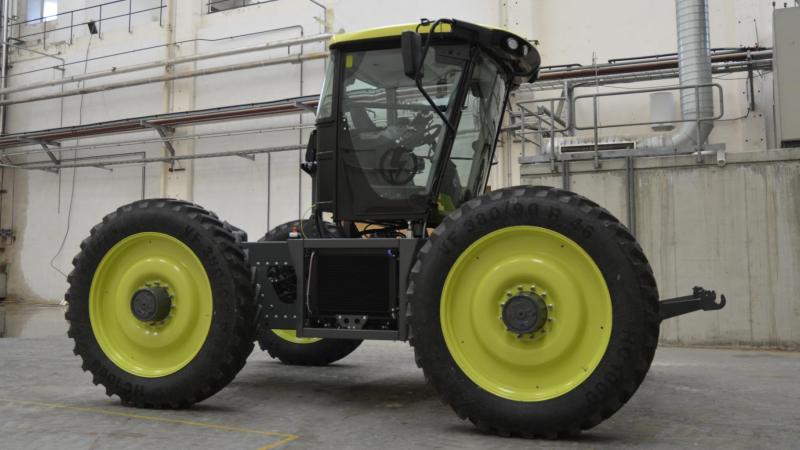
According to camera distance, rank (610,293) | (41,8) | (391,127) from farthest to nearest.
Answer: (41,8), (391,127), (610,293)

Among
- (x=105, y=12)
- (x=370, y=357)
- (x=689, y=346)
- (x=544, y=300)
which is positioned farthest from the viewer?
(x=105, y=12)

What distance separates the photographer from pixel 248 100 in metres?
15.2

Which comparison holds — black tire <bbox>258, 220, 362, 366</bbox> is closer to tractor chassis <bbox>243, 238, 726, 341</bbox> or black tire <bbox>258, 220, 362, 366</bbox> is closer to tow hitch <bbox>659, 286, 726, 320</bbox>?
tractor chassis <bbox>243, 238, 726, 341</bbox>

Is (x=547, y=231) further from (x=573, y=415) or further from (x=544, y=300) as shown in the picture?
(x=573, y=415)

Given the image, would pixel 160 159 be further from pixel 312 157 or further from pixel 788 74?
pixel 788 74

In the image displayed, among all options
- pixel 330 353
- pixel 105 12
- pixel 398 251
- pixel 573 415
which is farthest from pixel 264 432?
pixel 105 12

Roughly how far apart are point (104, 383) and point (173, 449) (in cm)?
134

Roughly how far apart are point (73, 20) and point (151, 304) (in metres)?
17.0

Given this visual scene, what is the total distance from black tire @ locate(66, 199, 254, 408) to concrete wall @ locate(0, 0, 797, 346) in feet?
20.6

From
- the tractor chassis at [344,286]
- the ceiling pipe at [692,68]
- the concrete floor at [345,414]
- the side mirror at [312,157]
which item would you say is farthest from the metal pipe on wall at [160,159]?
the tractor chassis at [344,286]

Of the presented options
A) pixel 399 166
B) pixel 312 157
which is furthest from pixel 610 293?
pixel 312 157

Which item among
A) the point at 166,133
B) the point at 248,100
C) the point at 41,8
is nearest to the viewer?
the point at 248,100

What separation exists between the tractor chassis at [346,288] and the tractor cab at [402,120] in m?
0.27

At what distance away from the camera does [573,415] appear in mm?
3375
